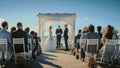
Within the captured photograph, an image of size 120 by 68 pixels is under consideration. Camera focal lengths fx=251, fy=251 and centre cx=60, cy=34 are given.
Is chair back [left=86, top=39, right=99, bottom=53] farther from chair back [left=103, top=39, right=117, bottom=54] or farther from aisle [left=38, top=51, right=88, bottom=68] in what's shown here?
aisle [left=38, top=51, right=88, bottom=68]

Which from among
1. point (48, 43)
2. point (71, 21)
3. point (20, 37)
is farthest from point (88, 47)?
point (71, 21)

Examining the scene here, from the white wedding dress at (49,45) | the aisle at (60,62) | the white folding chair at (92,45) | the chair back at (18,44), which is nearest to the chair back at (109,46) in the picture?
the white folding chair at (92,45)

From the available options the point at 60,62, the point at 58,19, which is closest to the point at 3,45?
the point at 60,62

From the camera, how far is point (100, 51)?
9219mm

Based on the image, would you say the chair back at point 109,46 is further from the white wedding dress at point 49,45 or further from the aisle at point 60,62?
the white wedding dress at point 49,45

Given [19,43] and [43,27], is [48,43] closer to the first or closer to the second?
[43,27]

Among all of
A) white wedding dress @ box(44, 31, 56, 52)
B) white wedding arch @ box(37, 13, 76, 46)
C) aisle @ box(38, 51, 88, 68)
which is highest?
white wedding arch @ box(37, 13, 76, 46)

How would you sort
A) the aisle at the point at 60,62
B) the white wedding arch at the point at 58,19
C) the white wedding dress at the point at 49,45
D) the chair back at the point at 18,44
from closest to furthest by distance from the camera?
the chair back at the point at 18,44 → the aisle at the point at 60,62 → the white wedding dress at the point at 49,45 → the white wedding arch at the point at 58,19

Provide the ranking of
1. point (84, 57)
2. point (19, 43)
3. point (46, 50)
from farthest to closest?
point (46, 50) < point (84, 57) < point (19, 43)

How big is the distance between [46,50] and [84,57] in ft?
20.5

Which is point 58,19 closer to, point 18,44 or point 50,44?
point 50,44

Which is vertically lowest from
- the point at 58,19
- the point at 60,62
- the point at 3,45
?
the point at 60,62

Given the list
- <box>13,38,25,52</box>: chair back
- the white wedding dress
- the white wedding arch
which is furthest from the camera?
the white wedding arch

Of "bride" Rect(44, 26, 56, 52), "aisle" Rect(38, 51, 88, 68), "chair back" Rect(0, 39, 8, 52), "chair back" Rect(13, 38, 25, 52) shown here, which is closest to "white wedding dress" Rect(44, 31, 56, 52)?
"bride" Rect(44, 26, 56, 52)
